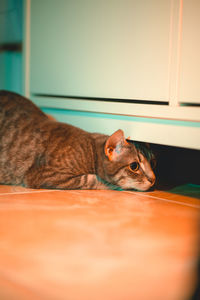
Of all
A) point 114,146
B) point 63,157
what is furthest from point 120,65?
point 63,157

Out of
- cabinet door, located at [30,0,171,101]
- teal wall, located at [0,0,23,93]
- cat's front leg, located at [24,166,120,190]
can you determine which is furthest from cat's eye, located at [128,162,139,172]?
teal wall, located at [0,0,23,93]

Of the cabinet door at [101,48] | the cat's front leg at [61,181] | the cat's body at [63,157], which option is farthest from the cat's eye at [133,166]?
the cabinet door at [101,48]

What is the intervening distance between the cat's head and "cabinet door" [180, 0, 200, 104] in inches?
14.3

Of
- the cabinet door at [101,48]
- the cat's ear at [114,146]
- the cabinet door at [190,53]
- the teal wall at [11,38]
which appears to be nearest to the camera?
the cabinet door at [190,53]

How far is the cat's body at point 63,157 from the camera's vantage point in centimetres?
164

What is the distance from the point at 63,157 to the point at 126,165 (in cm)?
29

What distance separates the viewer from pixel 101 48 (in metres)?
1.71

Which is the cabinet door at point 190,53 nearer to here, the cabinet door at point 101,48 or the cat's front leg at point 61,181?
the cabinet door at point 101,48

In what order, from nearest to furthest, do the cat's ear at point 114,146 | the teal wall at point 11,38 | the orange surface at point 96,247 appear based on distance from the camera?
the orange surface at point 96,247 → the cat's ear at point 114,146 → the teal wall at point 11,38

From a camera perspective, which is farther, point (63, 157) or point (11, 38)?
point (11, 38)

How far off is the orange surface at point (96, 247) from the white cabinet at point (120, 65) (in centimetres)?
35

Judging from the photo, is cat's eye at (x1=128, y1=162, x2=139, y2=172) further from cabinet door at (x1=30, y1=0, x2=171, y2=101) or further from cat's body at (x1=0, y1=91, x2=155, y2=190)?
cabinet door at (x1=30, y1=0, x2=171, y2=101)

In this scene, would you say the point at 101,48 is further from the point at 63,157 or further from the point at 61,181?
the point at 61,181

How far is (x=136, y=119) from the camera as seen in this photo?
5.19ft
